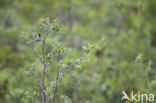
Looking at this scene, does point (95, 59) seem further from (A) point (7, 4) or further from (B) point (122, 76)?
(A) point (7, 4)

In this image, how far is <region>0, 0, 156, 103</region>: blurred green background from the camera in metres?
5.93

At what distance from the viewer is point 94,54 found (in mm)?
7641

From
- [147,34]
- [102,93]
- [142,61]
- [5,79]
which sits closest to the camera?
[142,61]

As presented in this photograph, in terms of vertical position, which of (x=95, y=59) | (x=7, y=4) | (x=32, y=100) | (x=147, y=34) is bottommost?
(x=32, y=100)

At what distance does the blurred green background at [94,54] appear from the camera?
593 cm

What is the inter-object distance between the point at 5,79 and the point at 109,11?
7.53m

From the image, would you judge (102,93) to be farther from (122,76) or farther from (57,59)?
(57,59)

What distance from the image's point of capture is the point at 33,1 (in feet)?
44.0

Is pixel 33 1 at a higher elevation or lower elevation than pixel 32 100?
higher

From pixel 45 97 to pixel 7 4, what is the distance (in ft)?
22.9

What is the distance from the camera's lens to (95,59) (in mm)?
7910

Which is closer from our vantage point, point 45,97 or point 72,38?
point 45,97

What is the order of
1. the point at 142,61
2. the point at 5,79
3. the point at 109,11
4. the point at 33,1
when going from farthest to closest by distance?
1. the point at 33,1
2. the point at 109,11
3. the point at 5,79
4. the point at 142,61

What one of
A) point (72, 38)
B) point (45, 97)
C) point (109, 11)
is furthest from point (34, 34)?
point (109, 11)
